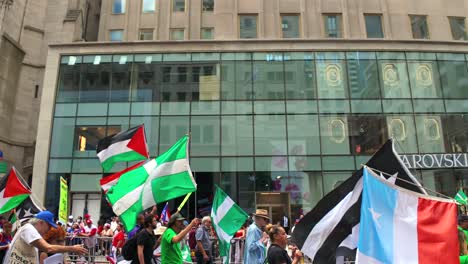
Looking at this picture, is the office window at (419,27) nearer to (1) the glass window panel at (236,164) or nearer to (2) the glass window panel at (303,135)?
(2) the glass window panel at (303,135)

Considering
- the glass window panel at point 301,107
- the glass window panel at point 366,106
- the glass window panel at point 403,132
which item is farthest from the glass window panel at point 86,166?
the glass window panel at point 403,132

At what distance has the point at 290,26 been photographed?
99.6ft

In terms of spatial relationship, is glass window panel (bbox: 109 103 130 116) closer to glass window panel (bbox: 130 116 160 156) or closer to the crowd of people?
glass window panel (bbox: 130 116 160 156)

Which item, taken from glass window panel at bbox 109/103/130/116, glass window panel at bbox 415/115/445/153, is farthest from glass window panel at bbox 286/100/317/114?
glass window panel at bbox 109/103/130/116

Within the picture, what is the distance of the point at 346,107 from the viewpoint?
84.7 ft

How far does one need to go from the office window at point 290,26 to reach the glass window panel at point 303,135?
795 cm

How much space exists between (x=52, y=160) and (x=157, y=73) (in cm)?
878

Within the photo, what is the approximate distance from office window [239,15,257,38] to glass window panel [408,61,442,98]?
11429 millimetres

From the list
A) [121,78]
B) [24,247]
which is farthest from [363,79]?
[24,247]

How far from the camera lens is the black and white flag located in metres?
4.78

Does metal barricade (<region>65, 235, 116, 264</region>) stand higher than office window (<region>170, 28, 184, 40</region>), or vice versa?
office window (<region>170, 28, 184, 40</region>)

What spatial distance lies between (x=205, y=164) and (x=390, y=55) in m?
14.6

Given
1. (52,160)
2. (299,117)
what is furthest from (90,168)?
(299,117)

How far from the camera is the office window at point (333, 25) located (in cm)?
3036
